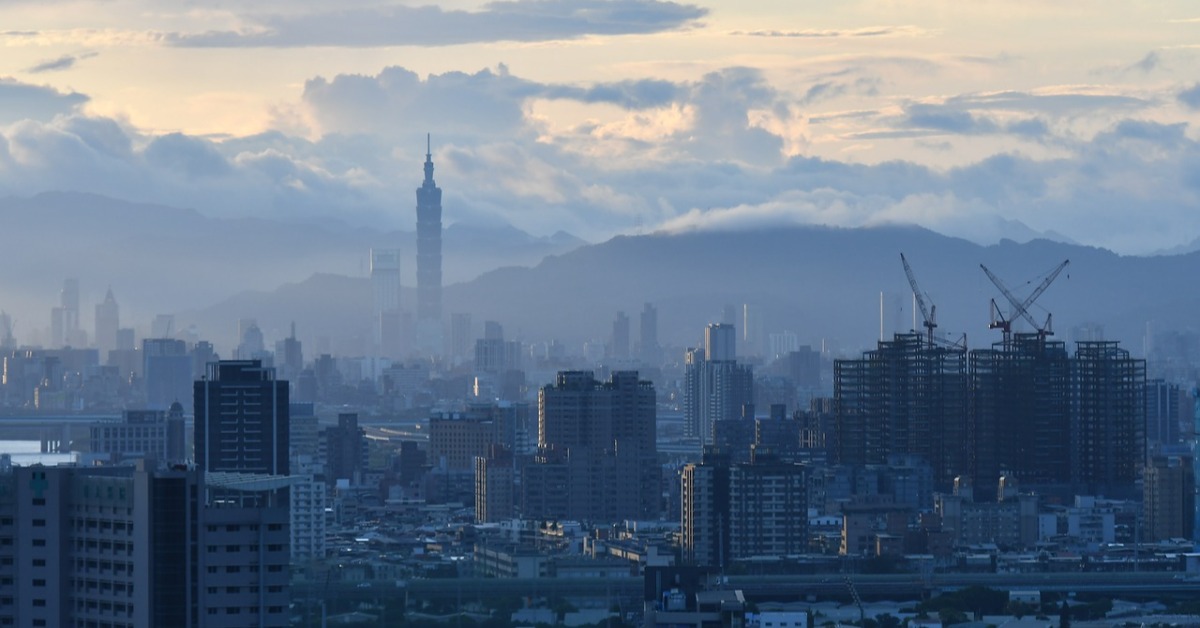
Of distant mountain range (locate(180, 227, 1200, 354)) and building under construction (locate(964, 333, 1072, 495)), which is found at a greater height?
distant mountain range (locate(180, 227, 1200, 354))

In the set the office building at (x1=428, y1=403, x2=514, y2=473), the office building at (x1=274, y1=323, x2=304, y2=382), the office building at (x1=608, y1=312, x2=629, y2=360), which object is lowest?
the office building at (x1=428, y1=403, x2=514, y2=473)

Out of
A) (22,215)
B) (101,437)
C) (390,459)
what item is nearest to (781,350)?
(22,215)

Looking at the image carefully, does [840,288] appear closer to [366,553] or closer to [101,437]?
[101,437]

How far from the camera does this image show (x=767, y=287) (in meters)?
146

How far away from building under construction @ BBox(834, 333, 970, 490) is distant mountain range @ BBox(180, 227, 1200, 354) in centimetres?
5747

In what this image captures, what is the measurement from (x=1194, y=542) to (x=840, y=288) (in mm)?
95958

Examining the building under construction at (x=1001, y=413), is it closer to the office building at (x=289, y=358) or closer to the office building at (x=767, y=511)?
the office building at (x=767, y=511)

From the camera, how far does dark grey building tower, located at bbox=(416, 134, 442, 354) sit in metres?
138

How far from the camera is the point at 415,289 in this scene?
146375 mm

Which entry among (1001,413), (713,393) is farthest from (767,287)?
(1001,413)

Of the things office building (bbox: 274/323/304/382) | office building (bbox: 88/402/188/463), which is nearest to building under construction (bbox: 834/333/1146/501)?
office building (bbox: 88/402/188/463)

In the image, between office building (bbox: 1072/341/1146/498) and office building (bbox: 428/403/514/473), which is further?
office building (bbox: 428/403/514/473)

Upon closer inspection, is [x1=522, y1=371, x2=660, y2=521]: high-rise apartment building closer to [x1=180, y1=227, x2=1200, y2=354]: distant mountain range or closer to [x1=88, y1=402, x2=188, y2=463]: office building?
[x1=88, y1=402, x2=188, y2=463]: office building

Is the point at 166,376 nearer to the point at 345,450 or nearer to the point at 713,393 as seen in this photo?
the point at 713,393
